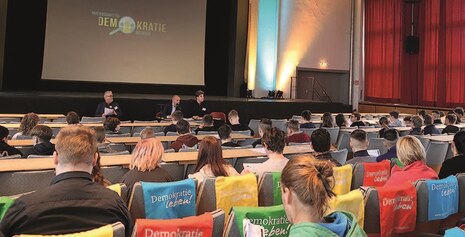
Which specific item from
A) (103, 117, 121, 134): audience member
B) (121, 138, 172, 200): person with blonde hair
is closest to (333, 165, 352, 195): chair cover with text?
(121, 138, 172, 200): person with blonde hair

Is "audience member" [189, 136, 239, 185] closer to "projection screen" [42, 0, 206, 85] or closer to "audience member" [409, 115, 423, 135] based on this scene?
"audience member" [409, 115, 423, 135]

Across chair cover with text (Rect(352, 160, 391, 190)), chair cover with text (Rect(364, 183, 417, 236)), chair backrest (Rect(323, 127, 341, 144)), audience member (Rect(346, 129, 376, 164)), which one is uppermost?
chair backrest (Rect(323, 127, 341, 144))

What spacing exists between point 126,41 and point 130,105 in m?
3.43

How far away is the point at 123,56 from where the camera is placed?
45.4ft

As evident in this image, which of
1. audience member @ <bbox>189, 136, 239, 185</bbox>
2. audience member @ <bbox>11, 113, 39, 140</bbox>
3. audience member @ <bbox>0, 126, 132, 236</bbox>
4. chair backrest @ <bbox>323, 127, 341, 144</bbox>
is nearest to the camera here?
audience member @ <bbox>0, 126, 132, 236</bbox>

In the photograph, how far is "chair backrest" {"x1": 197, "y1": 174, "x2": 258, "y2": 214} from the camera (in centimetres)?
293

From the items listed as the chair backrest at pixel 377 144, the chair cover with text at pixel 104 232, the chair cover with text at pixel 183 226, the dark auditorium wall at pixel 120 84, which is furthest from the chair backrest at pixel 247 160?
the dark auditorium wall at pixel 120 84

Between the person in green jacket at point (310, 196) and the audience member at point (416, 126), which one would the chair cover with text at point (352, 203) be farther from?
the audience member at point (416, 126)

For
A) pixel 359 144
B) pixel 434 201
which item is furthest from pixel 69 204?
pixel 359 144

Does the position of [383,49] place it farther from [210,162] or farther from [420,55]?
[210,162]

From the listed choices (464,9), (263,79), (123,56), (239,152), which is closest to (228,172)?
(239,152)

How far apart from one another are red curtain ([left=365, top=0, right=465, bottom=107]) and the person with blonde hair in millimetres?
15020

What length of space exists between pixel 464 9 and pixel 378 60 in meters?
3.83

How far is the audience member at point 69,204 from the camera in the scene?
6.30 feet
